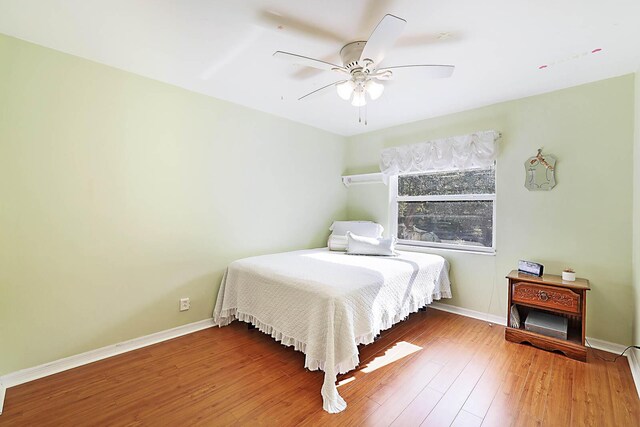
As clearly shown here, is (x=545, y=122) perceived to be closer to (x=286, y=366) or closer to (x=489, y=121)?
(x=489, y=121)

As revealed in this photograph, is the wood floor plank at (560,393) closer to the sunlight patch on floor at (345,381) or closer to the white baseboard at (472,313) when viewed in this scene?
the white baseboard at (472,313)

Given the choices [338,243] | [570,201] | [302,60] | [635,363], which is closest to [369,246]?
[338,243]

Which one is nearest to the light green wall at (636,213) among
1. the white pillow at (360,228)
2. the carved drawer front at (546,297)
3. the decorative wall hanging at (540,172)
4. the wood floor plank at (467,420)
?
the carved drawer front at (546,297)

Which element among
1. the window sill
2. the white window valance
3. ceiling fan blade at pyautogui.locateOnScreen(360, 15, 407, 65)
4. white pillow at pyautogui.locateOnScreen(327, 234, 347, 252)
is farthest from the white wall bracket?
ceiling fan blade at pyautogui.locateOnScreen(360, 15, 407, 65)

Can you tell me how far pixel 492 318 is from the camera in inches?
118

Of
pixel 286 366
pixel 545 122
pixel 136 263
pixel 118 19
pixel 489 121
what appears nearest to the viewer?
pixel 118 19

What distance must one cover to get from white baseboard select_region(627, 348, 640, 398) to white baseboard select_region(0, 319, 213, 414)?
11.2 ft

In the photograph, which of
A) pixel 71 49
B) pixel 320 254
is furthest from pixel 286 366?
pixel 71 49

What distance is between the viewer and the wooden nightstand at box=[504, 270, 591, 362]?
226cm

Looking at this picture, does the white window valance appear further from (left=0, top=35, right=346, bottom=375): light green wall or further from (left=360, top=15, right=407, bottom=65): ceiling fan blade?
(left=360, top=15, right=407, bottom=65): ceiling fan blade

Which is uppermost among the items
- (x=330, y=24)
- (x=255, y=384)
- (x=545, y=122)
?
(x=330, y=24)

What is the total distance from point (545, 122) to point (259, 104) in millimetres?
2894

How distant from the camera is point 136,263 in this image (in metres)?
2.41

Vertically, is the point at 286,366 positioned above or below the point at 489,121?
below
